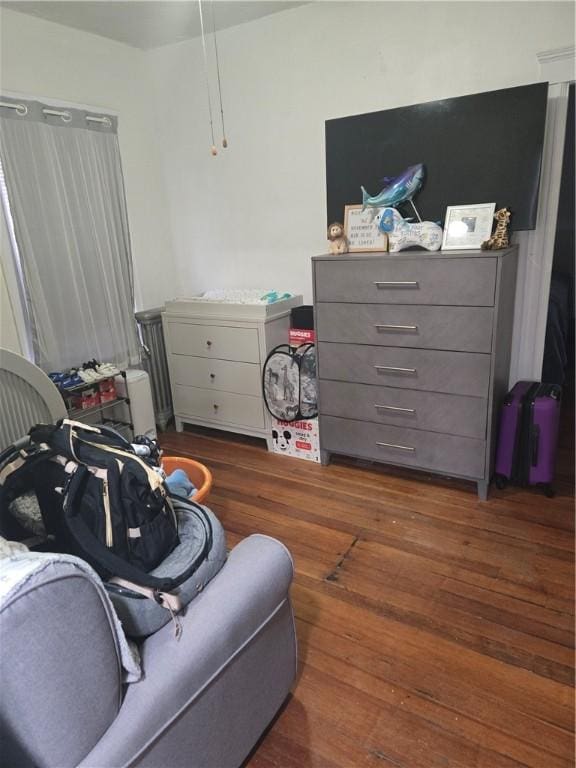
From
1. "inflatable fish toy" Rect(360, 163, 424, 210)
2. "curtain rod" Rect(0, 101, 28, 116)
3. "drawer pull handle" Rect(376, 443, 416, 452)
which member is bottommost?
"drawer pull handle" Rect(376, 443, 416, 452)

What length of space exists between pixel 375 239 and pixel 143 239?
5.31 feet

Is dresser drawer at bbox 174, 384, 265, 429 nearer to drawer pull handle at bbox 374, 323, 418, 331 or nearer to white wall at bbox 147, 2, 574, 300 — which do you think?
white wall at bbox 147, 2, 574, 300

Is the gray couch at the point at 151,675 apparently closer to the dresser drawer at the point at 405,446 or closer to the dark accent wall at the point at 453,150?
the dresser drawer at the point at 405,446

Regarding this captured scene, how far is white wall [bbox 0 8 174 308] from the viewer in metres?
2.54

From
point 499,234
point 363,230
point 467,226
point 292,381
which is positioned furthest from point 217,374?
point 499,234

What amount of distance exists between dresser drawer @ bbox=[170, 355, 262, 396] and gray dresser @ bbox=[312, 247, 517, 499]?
485mm

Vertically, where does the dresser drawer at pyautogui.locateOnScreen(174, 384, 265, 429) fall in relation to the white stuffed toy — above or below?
below

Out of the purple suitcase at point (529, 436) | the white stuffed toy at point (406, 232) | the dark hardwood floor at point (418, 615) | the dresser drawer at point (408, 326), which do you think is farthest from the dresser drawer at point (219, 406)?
the purple suitcase at point (529, 436)

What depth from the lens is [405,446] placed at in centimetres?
251

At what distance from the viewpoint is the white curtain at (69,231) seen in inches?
101

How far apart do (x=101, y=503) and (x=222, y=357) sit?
1938mm

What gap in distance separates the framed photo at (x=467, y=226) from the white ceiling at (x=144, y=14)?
4.74 feet

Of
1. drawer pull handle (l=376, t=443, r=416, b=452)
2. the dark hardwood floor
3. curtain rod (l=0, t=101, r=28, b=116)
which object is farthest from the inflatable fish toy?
curtain rod (l=0, t=101, r=28, b=116)

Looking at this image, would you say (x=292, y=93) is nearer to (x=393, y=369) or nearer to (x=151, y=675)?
(x=393, y=369)
